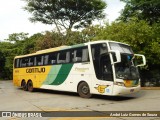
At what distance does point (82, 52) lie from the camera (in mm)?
15758

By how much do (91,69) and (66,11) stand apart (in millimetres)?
20051

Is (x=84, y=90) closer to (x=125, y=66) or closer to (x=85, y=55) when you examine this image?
(x=85, y=55)

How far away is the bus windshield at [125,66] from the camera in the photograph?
13875 millimetres

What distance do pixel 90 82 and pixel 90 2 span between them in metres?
20.0

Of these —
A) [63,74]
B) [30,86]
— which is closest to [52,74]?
[63,74]

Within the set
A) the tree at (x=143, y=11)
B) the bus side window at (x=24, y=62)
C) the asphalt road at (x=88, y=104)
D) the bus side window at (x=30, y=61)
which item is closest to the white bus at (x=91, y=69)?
the asphalt road at (x=88, y=104)

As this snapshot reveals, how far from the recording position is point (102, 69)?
14.3 meters

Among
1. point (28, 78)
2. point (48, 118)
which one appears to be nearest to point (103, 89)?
point (48, 118)

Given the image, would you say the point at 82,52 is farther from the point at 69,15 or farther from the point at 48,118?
the point at 69,15

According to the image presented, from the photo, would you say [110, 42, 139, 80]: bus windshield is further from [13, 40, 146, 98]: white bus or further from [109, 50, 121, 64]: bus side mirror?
[109, 50, 121, 64]: bus side mirror

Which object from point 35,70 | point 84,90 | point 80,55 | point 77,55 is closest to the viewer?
point 84,90

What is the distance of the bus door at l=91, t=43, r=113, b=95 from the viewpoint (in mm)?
13953

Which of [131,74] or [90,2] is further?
[90,2]

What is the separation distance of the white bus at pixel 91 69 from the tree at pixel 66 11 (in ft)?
48.1
